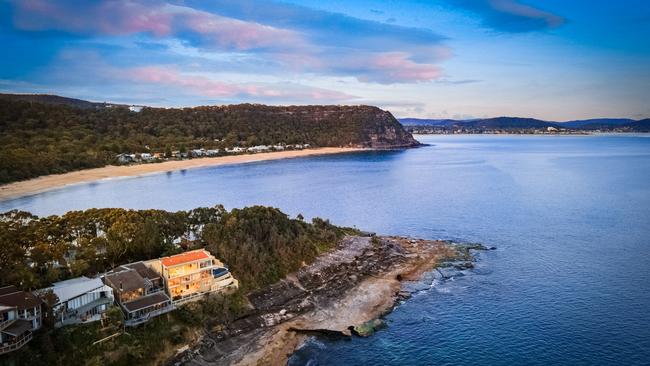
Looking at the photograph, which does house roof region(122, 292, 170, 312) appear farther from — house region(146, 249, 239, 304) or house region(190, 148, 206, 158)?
house region(190, 148, 206, 158)

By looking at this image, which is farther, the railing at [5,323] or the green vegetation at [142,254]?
the green vegetation at [142,254]

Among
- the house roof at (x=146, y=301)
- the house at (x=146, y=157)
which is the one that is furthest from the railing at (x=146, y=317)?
the house at (x=146, y=157)

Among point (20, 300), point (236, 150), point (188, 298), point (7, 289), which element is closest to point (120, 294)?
point (188, 298)

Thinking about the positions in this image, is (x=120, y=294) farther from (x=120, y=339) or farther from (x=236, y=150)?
(x=236, y=150)

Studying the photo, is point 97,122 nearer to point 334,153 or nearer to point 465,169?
point 334,153

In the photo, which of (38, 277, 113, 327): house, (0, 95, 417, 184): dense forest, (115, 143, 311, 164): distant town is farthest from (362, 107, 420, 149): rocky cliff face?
(38, 277, 113, 327): house

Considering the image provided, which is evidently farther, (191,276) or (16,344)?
(191,276)

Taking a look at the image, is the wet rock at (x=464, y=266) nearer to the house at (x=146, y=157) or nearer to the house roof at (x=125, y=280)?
the house roof at (x=125, y=280)

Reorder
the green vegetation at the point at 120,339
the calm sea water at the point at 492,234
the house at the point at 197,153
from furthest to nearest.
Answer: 1. the house at the point at 197,153
2. the calm sea water at the point at 492,234
3. the green vegetation at the point at 120,339
